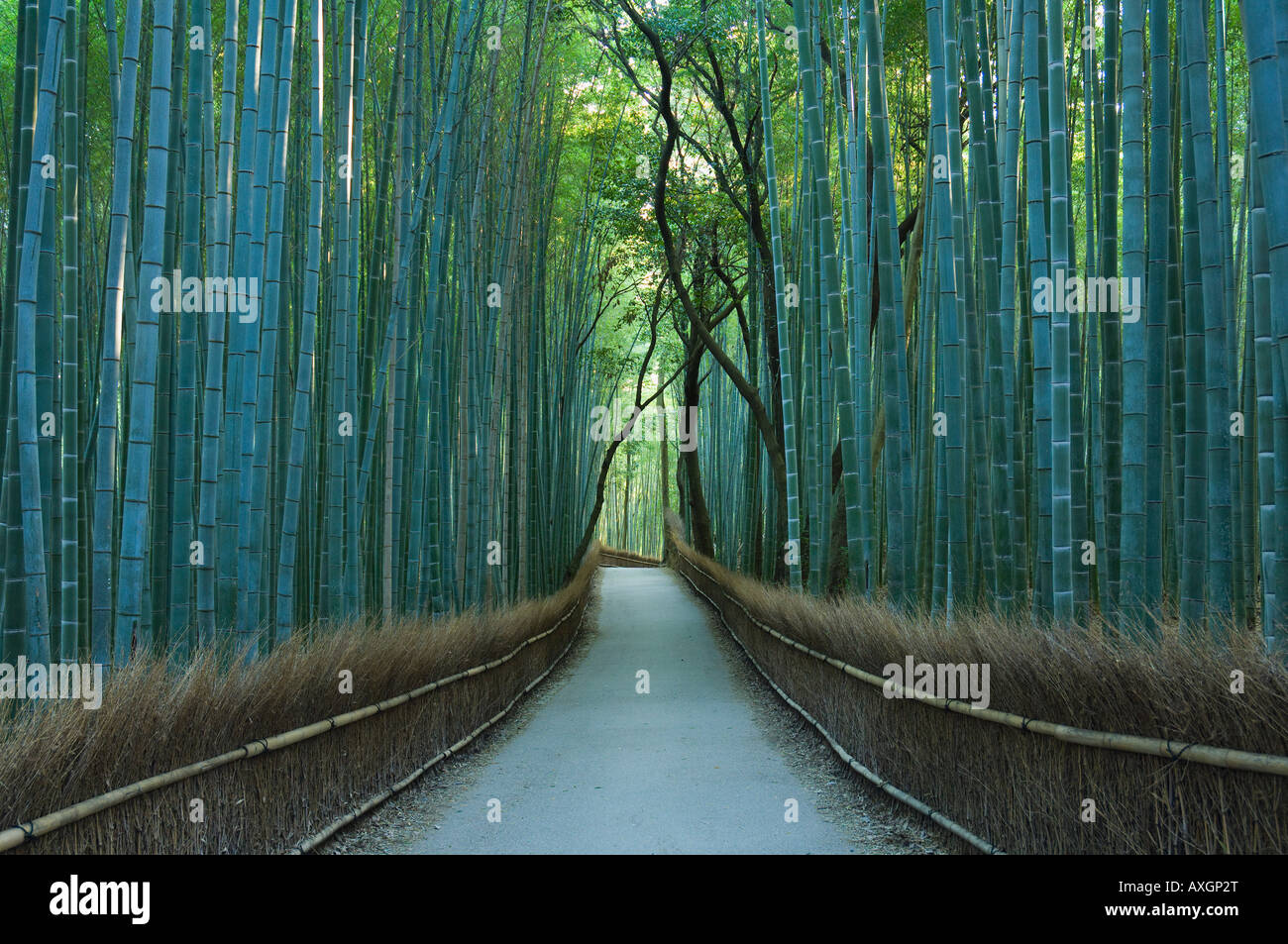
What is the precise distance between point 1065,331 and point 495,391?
3.84 metres

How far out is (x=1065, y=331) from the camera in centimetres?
287

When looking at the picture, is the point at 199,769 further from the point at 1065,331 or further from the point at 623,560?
the point at 623,560

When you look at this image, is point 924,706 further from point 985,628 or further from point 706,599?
point 706,599

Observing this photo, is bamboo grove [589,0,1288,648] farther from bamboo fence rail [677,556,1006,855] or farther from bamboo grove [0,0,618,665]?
bamboo grove [0,0,618,665]

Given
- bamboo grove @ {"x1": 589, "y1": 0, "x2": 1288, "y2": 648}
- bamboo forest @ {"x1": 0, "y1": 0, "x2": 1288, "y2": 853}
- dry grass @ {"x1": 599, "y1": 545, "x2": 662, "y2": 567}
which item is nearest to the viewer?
bamboo forest @ {"x1": 0, "y1": 0, "x2": 1288, "y2": 853}

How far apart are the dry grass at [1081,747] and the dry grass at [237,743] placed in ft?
5.47

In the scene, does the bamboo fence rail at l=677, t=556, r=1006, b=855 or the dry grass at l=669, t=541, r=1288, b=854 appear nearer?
the dry grass at l=669, t=541, r=1288, b=854

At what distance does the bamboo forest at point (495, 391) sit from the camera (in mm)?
2406

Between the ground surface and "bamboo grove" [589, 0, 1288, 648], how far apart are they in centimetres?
82

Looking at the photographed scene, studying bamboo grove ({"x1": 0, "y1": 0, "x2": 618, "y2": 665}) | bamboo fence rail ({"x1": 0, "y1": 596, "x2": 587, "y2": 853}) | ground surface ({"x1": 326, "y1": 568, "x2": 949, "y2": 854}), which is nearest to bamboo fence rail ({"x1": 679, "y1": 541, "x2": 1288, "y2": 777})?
ground surface ({"x1": 326, "y1": 568, "x2": 949, "y2": 854})

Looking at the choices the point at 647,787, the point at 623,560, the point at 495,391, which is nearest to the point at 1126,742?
the point at 647,787

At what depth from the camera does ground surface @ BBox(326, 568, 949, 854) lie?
117 inches

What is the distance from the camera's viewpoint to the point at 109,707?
6.74ft
